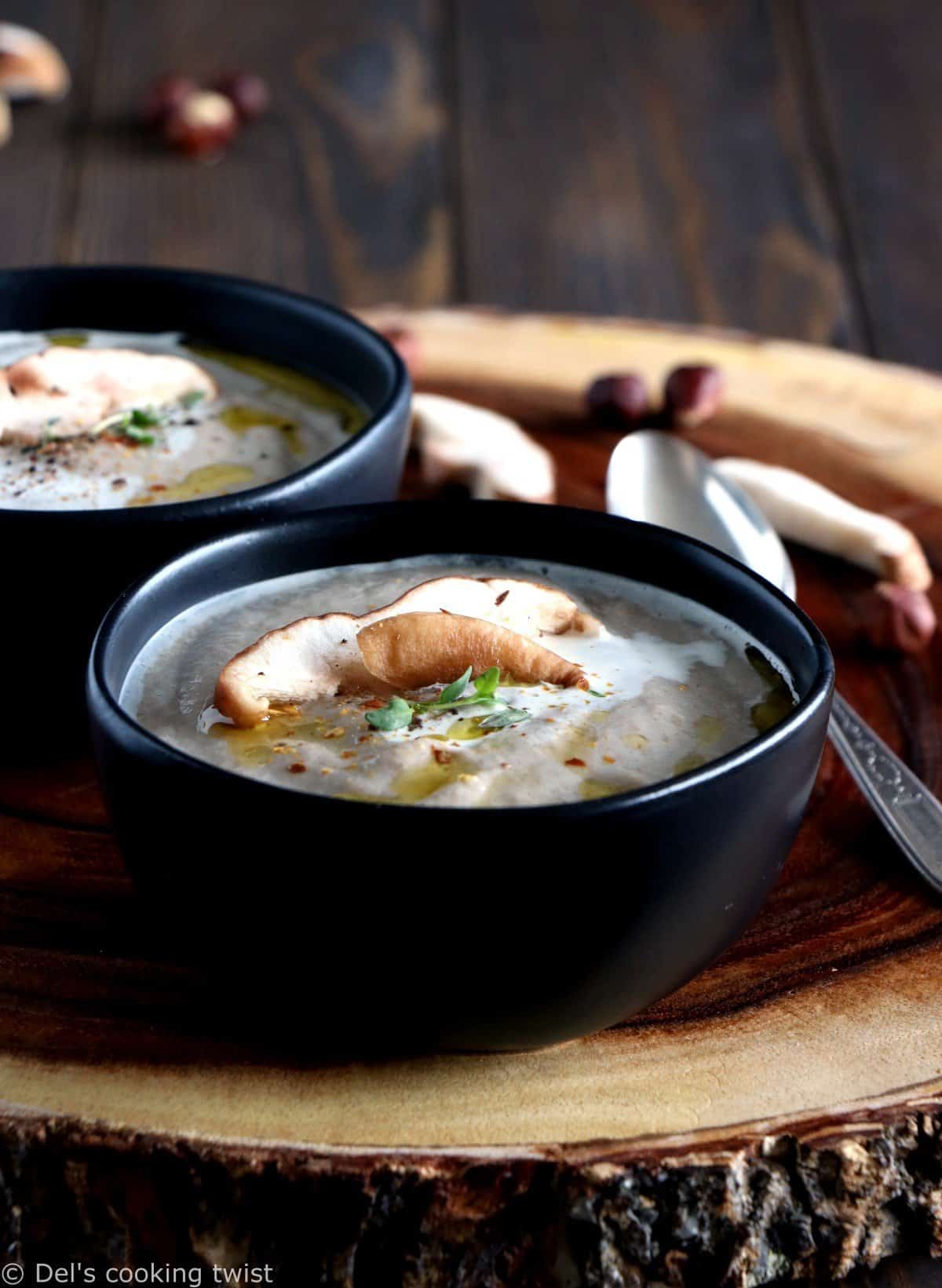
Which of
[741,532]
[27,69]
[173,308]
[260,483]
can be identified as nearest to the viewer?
[260,483]

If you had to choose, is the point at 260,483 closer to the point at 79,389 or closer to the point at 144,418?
the point at 144,418

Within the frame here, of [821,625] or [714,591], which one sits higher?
[714,591]

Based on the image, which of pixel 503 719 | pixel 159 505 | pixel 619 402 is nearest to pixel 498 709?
pixel 503 719

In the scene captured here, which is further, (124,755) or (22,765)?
(22,765)

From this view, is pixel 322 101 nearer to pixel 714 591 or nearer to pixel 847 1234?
pixel 714 591

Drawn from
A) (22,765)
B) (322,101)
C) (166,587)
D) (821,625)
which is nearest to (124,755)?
(166,587)

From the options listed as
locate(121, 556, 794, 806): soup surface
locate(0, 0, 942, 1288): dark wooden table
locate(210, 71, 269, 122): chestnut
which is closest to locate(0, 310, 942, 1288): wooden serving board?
locate(121, 556, 794, 806): soup surface

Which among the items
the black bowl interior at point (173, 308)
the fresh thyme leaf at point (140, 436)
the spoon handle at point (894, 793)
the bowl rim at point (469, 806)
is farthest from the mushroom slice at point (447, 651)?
the black bowl interior at point (173, 308)

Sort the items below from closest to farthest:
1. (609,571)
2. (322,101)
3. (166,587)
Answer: (166,587)
(609,571)
(322,101)
